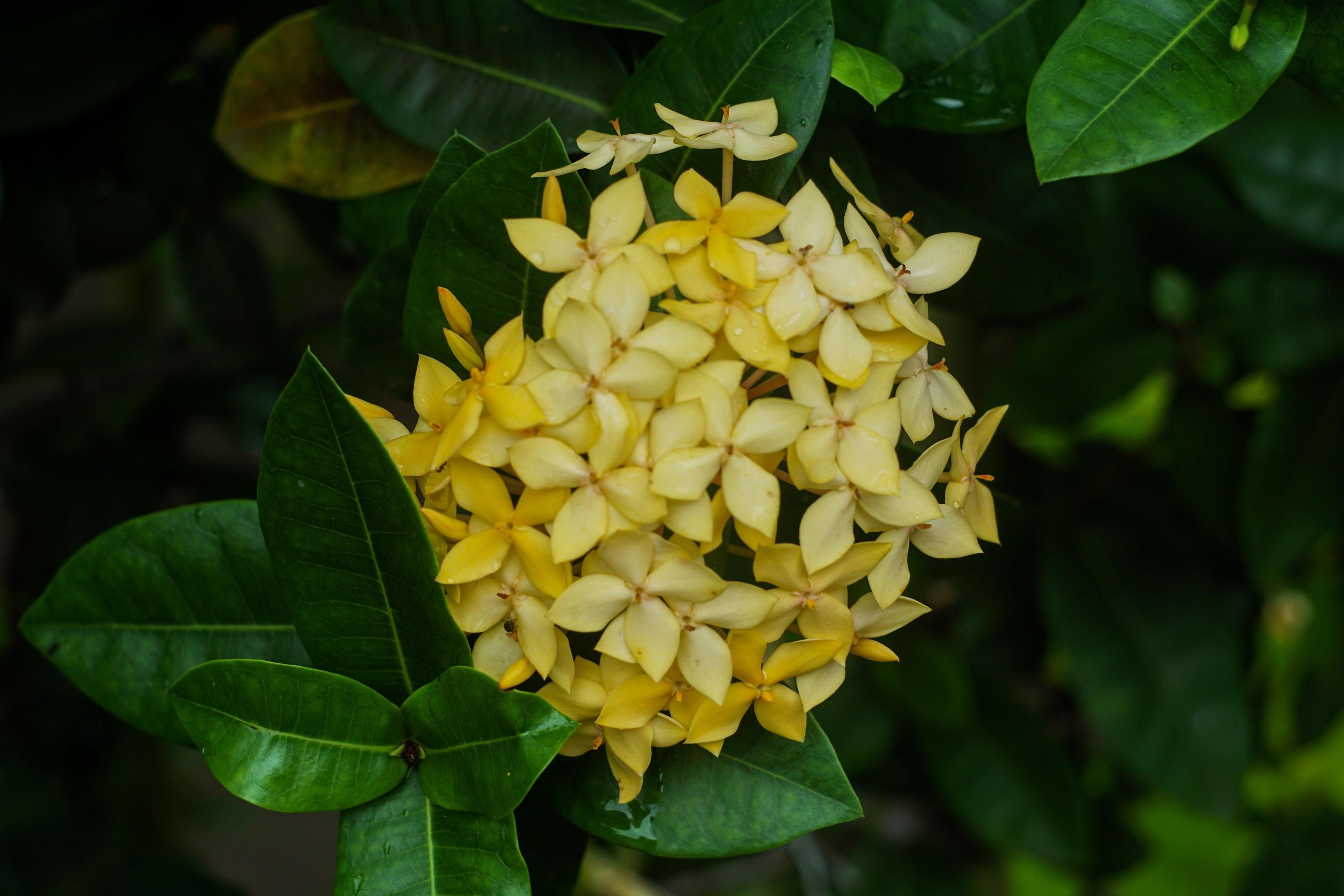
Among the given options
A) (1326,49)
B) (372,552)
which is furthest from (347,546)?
(1326,49)

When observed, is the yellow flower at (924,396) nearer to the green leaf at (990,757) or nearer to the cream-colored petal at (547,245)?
the cream-colored petal at (547,245)

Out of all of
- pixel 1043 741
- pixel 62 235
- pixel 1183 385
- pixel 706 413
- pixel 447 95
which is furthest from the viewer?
pixel 1043 741

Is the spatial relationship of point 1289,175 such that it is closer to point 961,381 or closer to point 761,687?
point 961,381

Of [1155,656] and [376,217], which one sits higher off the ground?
[376,217]

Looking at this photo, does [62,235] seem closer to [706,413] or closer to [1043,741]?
[706,413]

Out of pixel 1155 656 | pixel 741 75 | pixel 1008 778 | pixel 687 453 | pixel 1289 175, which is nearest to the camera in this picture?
pixel 687 453

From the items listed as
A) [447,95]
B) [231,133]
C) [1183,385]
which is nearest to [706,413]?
[447,95]

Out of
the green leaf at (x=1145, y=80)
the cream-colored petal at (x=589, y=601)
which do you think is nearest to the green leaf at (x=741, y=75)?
the green leaf at (x=1145, y=80)
